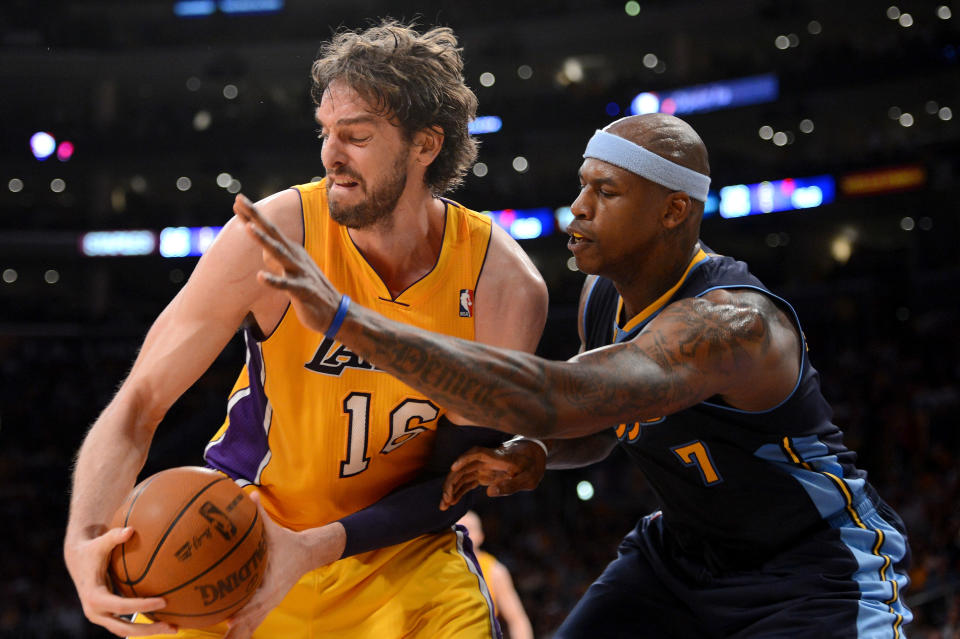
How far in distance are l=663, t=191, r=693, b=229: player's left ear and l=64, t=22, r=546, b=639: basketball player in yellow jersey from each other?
504mm

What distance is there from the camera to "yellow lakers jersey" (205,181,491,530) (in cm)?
304

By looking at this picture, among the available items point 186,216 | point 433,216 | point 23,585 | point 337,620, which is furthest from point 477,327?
point 186,216

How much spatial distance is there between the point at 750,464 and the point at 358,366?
1326mm

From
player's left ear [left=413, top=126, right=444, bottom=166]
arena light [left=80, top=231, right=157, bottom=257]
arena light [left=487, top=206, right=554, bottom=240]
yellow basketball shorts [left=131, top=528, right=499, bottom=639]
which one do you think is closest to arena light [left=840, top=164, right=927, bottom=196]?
arena light [left=487, top=206, right=554, bottom=240]

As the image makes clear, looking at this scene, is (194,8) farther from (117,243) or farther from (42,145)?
(117,243)

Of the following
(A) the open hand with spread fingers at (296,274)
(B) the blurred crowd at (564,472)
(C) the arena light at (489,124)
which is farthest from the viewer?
(C) the arena light at (489,124)

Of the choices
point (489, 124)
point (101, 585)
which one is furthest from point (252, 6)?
point (101, 585)

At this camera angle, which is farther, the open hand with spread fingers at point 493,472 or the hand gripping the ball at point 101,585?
the open hand with spread fingers at point 493,472

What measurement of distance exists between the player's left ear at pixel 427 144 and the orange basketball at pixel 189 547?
1.35 metres

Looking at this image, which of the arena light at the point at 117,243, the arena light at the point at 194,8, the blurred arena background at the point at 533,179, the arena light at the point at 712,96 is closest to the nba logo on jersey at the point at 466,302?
the blurred arena background at the point at 533,179

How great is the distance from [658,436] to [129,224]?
2256 centimetres

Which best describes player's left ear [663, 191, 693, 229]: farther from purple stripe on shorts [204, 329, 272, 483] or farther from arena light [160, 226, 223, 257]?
arena light [160, 226, 223, 257]

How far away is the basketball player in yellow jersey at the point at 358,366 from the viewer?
286 centimetres

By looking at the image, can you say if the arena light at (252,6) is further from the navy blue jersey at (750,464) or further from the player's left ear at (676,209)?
the navy blue jersey at (750,464)
